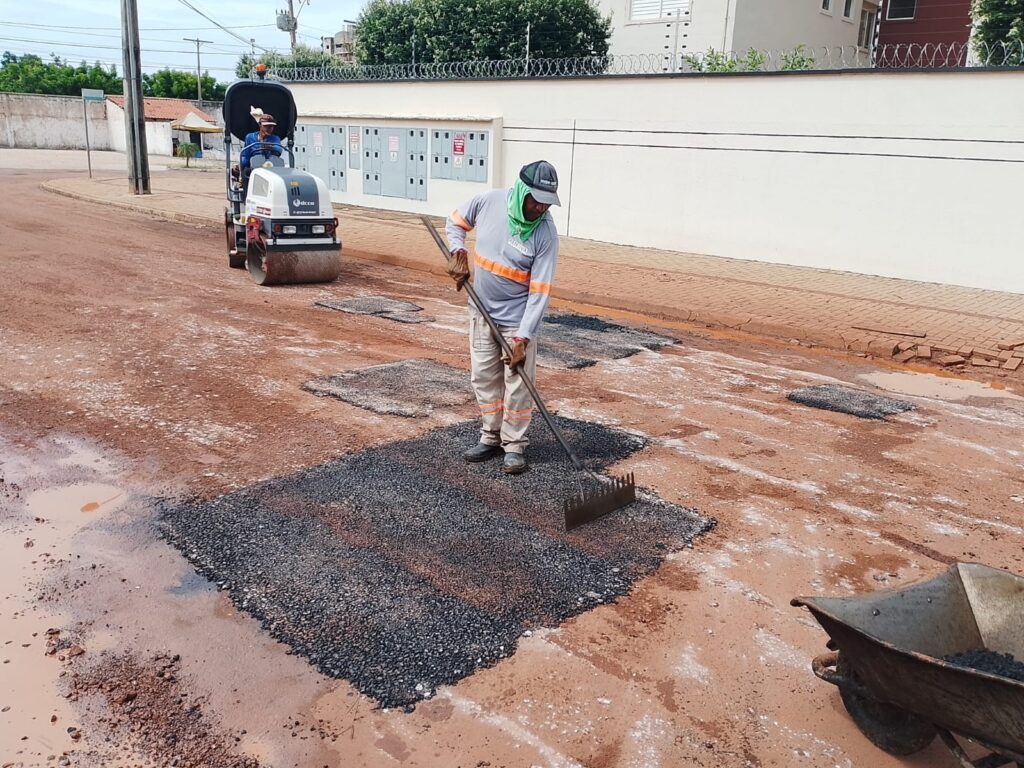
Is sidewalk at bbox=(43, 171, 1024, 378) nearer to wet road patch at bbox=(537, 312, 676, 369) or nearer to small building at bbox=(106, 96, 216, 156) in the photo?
wet road patch at bbox=(537, 312, 676, 369)

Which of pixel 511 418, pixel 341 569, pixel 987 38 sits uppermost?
pixel 987 38

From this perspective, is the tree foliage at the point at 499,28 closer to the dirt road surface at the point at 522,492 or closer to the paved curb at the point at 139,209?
the paved curb at the point at 139,209

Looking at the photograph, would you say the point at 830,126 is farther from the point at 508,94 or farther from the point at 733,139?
the point at 508,94

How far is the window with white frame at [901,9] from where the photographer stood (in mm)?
24969

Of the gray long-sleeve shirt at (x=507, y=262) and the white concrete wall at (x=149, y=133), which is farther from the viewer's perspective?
the white concrete wall at (x=149, y=133)

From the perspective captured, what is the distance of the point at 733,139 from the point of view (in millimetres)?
13641

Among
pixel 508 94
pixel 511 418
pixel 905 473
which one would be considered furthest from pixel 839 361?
pixel 508 94

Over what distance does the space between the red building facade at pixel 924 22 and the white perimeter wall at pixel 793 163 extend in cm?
1300

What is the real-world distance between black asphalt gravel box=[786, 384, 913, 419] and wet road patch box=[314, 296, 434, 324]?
4117 millimetres

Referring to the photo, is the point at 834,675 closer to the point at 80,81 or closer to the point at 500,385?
the point at 500,385

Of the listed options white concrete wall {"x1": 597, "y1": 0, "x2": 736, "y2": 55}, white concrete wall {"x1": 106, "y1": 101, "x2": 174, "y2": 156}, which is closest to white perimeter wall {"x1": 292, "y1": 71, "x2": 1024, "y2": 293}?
white concrete wall {"x1": 597, "y1": 0, "x2": 736, "y2": 55}

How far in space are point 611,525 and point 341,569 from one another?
4.79 ft

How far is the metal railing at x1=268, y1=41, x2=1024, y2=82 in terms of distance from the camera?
12.6 metres

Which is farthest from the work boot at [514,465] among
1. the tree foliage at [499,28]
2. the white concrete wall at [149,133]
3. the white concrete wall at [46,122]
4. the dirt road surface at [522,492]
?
the white concrete wall at [46,122]
